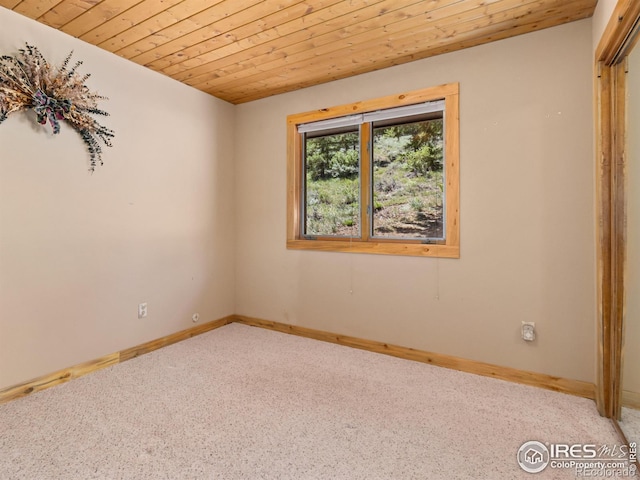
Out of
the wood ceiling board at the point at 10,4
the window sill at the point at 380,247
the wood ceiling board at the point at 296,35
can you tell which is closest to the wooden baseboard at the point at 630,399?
the window sill at the point at 380,247

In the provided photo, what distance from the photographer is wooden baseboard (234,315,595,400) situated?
7.35 ft

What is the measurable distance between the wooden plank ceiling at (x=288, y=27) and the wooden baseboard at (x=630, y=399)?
2.14 meters

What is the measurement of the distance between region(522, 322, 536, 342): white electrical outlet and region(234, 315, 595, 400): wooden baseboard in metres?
0.23

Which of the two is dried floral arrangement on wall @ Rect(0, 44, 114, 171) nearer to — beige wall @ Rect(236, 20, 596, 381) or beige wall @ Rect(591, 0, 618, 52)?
beige wall @ Rect(236, 20, 596, 381)

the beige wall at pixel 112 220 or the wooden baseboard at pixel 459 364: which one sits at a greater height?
the beige wall at pixel 112 220

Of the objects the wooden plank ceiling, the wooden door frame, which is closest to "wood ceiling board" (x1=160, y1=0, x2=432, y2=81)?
the wooden plank ceiling

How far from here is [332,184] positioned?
131 inches

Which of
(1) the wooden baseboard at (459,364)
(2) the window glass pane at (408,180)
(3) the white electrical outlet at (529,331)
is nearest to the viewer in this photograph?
(1) the wooden baseboard at (459,364)

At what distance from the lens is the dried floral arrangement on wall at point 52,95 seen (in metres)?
2.07

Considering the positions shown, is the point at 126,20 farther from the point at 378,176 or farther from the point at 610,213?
the point at 610,213

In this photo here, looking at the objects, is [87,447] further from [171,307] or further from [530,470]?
[530,470]

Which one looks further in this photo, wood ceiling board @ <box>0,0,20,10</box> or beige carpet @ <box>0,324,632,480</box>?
wood ceiling board @ <box>0,0,20,10</box>

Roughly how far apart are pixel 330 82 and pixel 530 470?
3062 mm

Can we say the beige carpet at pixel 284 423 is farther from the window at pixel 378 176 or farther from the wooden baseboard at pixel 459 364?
the window at pixel 378 176
